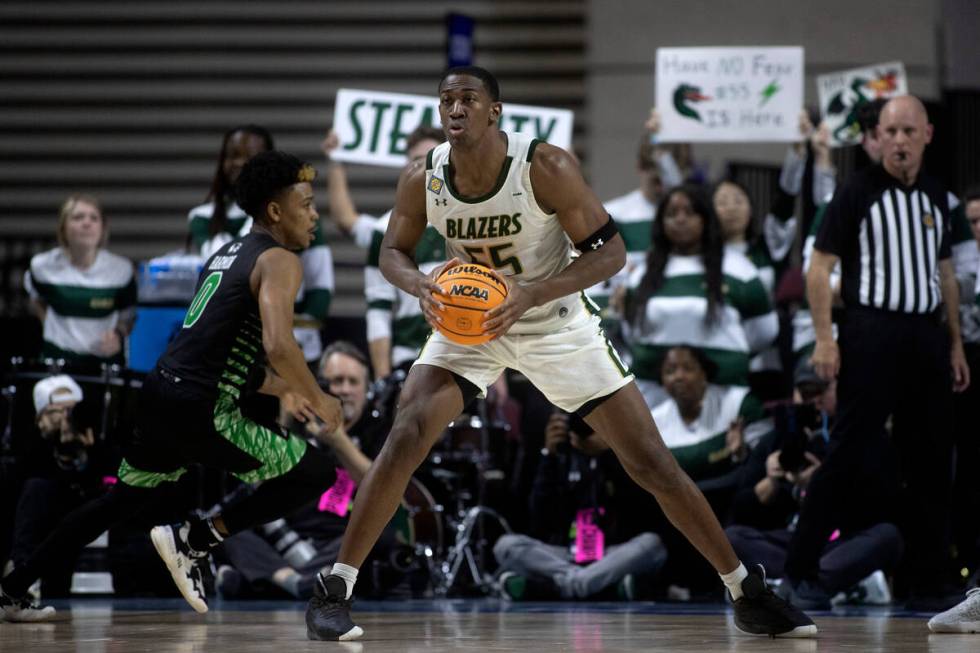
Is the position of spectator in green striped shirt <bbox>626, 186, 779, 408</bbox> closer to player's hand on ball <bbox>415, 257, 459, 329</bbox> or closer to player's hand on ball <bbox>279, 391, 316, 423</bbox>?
player's hand on ball <bbox>279, 391, 316, 423</bbox>

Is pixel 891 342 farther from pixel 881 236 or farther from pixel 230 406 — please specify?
pixel 230 406

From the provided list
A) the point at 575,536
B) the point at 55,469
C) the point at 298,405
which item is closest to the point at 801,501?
the point at 575,536

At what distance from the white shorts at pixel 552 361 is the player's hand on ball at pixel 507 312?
12.2 inches

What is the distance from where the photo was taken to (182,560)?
5.92 meters

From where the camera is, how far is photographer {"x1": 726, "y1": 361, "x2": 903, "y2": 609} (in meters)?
7.04

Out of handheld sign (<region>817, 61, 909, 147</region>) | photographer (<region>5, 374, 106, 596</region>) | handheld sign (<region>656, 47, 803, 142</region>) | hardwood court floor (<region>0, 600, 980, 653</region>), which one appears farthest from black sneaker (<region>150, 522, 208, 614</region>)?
handheld sign (<region>817, 61, 909, 147</region>)

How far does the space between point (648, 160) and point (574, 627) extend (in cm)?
357

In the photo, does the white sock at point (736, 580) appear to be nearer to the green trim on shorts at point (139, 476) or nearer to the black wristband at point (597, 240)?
the black wristband at point (597, 240)

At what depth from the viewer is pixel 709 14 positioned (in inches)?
496

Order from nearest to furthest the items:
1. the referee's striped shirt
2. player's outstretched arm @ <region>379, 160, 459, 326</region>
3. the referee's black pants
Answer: player's outstretched arm @ <region>379, 160, 459, 326</region>, the referee's black pants, the referee's striped shirt

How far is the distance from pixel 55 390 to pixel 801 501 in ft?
12.0

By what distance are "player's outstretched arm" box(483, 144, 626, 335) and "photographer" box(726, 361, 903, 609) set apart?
2240 millimetres

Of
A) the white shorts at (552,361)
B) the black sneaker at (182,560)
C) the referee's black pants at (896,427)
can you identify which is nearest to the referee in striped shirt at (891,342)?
the referee's black pants at (896,427)

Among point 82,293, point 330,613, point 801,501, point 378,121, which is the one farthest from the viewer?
point 378,121
